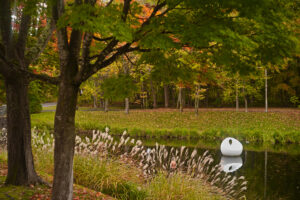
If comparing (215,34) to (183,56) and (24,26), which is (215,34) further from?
(24,26)

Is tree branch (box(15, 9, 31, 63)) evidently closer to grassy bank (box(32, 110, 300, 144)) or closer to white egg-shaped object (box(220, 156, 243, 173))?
white egg-shaped object (box(220, 156, 243, 173))

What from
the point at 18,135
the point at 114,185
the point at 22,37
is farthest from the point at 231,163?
the point at 22,37

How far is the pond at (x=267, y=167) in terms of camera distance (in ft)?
27.5

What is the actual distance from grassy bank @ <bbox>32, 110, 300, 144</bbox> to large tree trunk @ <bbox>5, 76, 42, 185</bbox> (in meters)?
12.3

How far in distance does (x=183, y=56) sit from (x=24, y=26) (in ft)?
11.2

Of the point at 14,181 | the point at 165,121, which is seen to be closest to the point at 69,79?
the point at 14,181

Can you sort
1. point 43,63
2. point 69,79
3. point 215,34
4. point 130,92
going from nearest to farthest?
point 215,34, point 69,79, point 130,92, point 43,63

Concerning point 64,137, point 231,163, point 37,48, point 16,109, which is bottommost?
point 231,163

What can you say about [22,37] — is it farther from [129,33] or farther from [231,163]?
[231,163]

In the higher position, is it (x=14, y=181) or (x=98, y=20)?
(x=98, y=20)

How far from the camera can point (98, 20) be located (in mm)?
3391

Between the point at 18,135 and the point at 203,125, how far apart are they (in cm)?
1627

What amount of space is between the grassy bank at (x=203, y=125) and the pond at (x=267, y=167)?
1.20 metres

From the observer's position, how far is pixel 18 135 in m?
5.79
